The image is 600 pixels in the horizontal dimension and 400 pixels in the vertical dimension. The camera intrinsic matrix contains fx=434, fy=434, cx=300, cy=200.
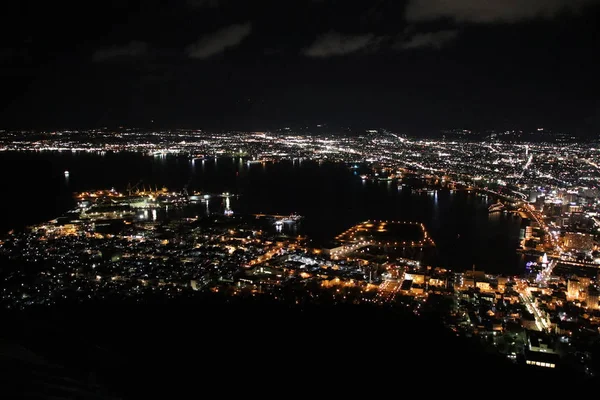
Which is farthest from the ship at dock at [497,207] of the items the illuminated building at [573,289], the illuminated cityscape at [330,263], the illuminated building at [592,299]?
the illuminated building at [592,299]

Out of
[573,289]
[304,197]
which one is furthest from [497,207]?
[573,289]

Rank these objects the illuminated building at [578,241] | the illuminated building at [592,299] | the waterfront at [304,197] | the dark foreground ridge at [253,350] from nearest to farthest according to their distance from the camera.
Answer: the dark foreground ridge at [253,350] → the illuminated building at [592,299] → the illuminated building at [578,241] → the waterfront at [304,197]

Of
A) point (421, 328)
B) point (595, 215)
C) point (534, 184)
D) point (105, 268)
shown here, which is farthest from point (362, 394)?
point (534, 184)

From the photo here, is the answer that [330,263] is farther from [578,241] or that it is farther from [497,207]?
[497,207]

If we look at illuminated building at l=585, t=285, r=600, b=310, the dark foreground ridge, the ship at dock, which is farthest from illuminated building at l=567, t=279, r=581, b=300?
the ship at dock

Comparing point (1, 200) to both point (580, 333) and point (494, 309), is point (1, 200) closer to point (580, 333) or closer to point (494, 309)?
point (494, 309)

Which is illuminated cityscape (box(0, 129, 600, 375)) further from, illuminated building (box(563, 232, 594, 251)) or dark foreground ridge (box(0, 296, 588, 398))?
dark foreground ridge (box(0, 296, 588, 398))

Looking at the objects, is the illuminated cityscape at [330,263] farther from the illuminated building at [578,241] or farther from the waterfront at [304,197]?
the waterfront at [304,197]
